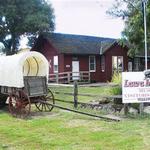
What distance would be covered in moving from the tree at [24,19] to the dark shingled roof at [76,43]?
1553 mm

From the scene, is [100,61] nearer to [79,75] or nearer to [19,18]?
[79,75]

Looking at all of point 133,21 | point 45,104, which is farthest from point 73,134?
point 133,21

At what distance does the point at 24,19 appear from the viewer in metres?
42.8

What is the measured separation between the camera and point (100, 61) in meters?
43.2

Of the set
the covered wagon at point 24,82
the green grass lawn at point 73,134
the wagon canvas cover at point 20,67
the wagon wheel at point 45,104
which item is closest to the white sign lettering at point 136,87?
the green grass lawn at point 73,134

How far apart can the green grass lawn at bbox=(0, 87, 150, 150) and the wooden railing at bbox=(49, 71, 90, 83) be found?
2240 cm

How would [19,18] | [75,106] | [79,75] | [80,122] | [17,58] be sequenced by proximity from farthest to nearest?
[19,18], [79,75], [75,106], [17,58], [80,122]

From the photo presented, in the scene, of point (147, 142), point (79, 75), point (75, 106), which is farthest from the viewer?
point (79, 75)

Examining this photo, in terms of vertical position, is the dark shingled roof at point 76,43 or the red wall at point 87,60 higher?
the dark shingled roof at point 76,43

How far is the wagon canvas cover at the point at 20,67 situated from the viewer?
15.7 meters

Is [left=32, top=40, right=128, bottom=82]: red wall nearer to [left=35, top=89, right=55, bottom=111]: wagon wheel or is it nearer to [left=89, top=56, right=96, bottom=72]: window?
[left=89, top=56, right=96, bottom=72]: window

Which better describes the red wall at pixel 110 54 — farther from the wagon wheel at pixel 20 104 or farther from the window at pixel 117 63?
the wagon wheel at pixel 20 104

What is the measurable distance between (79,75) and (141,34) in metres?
8.03

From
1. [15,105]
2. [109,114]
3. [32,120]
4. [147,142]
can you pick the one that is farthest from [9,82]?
[147,142]
